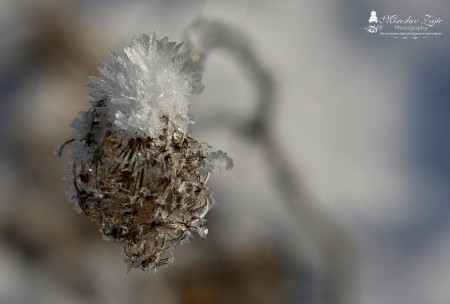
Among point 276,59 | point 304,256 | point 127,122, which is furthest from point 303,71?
point 127,122

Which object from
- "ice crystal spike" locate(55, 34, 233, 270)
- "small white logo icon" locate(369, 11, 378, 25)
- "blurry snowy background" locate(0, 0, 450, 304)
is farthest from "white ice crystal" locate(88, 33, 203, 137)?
"small white logo icon" locate(369, 11, 378, 25)

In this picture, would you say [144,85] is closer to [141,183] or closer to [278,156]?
[141,183]

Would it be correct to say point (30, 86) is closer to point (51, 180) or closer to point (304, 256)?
point (51, 180)

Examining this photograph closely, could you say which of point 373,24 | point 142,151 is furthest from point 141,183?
point 373,24

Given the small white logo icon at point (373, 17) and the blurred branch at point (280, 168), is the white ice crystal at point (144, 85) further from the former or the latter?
the small white logo icon at point (373, 17)

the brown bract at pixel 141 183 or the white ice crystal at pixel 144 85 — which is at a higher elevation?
the white ice crystal at pixel 144 85

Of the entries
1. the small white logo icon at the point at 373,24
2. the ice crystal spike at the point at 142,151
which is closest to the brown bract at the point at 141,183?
the ice crystal spike at the point at 142,151
